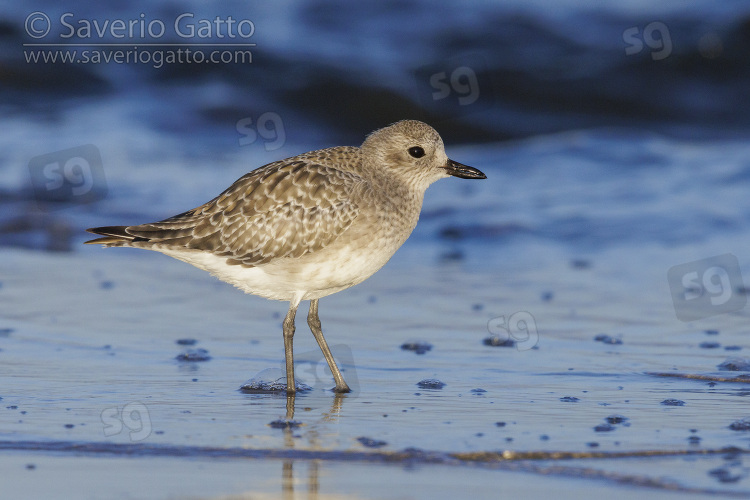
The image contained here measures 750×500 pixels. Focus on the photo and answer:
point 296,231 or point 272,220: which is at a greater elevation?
point 272,220

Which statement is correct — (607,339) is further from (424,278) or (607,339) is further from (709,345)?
(424,278)

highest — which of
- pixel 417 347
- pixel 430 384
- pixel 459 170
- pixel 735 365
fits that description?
pixel 459 170

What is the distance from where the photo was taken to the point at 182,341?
8.73m

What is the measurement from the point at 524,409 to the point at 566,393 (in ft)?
1.92

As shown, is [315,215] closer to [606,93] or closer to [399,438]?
[399,438]

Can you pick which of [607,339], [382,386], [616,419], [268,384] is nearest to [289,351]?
[268,384]

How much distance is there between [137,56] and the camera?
2030cm

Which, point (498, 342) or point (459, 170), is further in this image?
point (498, 342)

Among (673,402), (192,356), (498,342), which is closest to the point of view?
(673,402)

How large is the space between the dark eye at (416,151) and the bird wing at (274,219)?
554 mm

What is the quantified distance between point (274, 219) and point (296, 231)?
0.65 ft

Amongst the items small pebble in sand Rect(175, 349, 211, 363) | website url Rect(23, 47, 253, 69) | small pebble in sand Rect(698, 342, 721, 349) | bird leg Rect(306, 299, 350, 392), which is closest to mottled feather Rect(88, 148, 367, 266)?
bird leg Rect(306, 299, 350, 392)

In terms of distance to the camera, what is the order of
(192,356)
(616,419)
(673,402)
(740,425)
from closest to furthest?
(740,425), (616,419), (673,402), (192,356)

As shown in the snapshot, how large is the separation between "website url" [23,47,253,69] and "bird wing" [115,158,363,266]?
41.0ft
